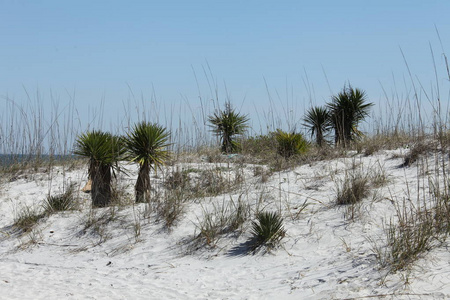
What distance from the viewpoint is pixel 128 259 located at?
552 centimetres

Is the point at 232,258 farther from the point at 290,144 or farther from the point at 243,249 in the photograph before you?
the point at 290,144

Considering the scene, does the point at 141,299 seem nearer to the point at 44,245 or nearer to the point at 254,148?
the point at 44,245

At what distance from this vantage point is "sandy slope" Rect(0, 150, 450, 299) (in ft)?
13.0

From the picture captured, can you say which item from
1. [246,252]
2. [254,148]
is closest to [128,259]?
[246,252]

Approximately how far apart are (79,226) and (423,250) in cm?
480

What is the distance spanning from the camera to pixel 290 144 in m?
9.98

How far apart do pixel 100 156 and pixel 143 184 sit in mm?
839

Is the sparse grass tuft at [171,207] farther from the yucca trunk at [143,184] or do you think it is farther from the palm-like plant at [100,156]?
the palm-like plant at [100,156]

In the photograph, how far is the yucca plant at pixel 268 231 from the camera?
509 cm

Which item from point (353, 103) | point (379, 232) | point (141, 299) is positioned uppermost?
point (353, 103)

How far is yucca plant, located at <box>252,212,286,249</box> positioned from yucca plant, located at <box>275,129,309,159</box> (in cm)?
482

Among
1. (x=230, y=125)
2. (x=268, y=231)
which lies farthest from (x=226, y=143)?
(x=268, y=231)

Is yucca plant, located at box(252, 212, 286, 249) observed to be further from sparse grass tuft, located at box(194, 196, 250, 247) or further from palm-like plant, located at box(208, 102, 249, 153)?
palm-like plant, located at box(208, 102, 249, 153)

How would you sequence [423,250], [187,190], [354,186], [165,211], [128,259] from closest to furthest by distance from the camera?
[423,250] → [128,259] → [354,186] → [165,211] → [187,190]
